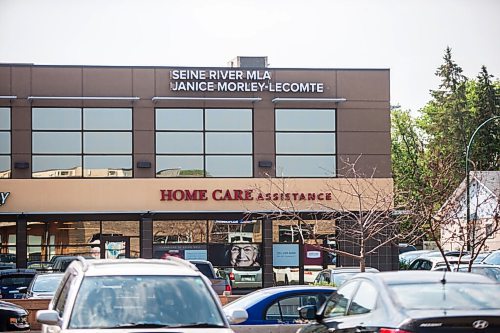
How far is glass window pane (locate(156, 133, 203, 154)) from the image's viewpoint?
39.4 metres

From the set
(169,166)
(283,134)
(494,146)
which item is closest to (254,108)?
(283,134)

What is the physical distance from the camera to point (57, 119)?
3903 centimetres

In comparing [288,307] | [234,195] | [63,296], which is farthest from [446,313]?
[234,195]

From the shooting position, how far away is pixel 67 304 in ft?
33.5

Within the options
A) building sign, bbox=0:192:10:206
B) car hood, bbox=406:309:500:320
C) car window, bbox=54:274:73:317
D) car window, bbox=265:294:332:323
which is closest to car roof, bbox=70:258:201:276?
car window, bbox=54:274:73:317

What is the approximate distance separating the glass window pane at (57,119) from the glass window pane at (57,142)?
27 cm

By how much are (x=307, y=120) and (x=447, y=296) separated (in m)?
30.5

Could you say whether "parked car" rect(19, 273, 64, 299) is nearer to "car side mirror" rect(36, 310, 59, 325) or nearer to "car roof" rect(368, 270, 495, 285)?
"car side mirror" rect(36, 310, 59, 325)

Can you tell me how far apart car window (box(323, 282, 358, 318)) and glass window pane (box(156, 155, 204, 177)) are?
89.8 feet

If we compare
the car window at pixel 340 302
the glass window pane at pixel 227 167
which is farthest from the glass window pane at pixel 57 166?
the car window at pixel 340 302

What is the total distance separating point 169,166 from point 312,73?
678 cm

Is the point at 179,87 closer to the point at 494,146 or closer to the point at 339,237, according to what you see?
the point at 339,237

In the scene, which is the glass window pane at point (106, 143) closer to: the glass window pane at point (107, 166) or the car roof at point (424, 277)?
the glass window pane at point (107, 166)

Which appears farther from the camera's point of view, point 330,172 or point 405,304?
point 330,172
